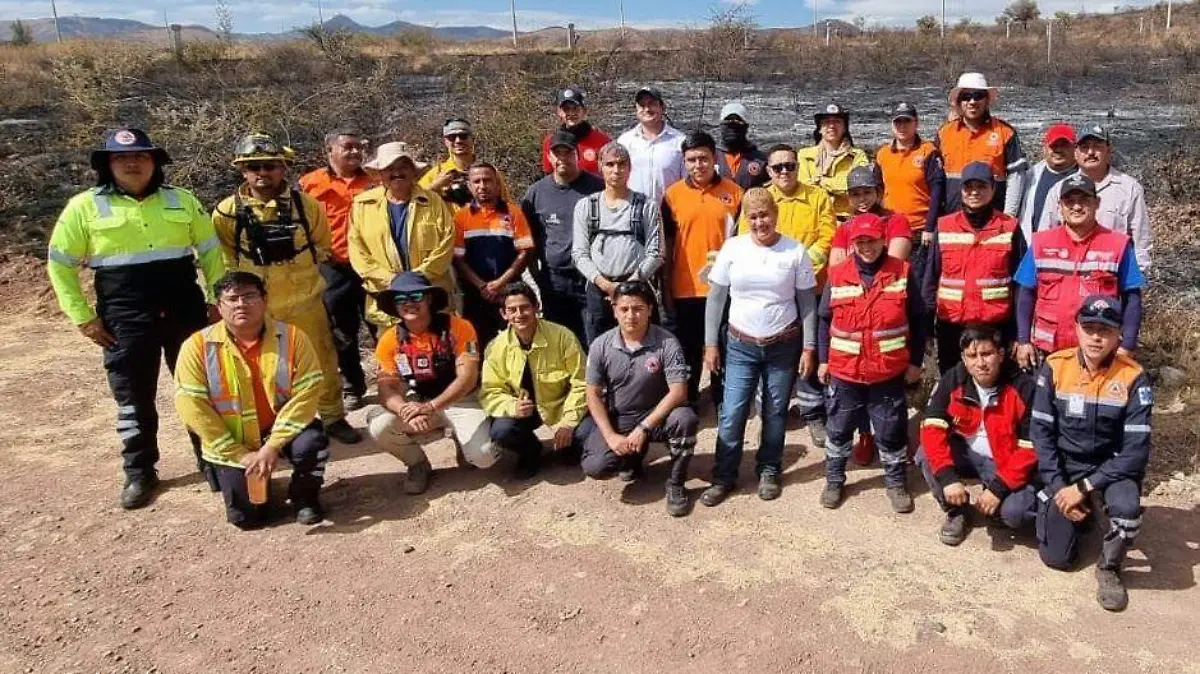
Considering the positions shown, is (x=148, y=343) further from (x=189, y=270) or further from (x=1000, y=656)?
(x=1000, y=656)

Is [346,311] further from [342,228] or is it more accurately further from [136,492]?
[136,492]

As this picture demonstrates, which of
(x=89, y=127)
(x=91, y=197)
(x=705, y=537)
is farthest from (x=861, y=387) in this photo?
(x=89, y=127)

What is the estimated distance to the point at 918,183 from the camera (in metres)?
5.45

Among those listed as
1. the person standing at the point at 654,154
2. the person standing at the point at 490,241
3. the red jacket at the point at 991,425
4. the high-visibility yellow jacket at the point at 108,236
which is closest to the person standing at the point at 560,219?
the person standing at the point at 490,241

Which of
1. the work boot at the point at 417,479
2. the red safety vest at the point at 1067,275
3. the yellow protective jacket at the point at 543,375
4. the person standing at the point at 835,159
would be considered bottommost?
the work boot at the point at 417,479

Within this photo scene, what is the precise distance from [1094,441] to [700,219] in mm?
2425

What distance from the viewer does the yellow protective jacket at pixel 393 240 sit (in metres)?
5.29

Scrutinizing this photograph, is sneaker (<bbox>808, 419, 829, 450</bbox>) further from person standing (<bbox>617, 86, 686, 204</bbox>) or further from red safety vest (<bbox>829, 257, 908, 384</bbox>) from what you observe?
person standing (<bbox>617, 86, 686, 204</bbox>)

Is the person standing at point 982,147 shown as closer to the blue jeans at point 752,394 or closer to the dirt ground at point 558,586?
the blue jeans at point 752,394

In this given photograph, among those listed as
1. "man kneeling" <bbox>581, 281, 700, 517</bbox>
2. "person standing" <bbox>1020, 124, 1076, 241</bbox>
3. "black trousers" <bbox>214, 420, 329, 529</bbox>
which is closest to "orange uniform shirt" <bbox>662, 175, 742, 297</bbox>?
"man kneeling" <bbox>581, 281, 700, 517</bbox>

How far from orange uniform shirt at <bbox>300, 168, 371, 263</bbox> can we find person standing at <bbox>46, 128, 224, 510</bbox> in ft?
3.57

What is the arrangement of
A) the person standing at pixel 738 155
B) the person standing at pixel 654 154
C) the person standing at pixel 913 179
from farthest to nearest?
1. the person standing at pixel 654 154
2. the person standing at pixel 738 155
3. the person standing at pixel 913 179

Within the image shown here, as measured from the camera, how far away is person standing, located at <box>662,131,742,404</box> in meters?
5.10

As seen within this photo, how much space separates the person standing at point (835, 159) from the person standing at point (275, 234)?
324 centimetres
